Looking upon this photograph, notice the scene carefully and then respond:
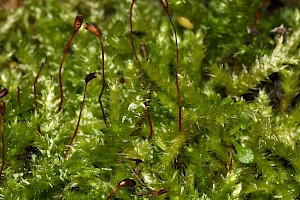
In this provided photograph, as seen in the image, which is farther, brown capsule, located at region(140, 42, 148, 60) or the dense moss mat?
brown capsule, located at region(140, 42, 148, 60)

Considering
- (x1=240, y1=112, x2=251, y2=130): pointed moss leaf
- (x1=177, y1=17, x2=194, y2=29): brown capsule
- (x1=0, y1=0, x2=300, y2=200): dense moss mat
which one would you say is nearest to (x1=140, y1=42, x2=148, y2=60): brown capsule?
(x1=0, y1=0, x2=300, y2=200): dense moss mat

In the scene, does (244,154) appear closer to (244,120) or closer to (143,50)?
(244,120)

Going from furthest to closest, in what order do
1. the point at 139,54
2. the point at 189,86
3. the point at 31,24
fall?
1. the point at 31,24
2. the point at 139,54
3. the point at 189,86

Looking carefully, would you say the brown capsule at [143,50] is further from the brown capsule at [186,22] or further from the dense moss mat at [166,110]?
the brown capsule at [186,22]

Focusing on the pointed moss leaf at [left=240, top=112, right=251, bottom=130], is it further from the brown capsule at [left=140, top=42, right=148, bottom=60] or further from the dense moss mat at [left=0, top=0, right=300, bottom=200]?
the brown capsule at [left=140, top=42, right=148, bottom=60]

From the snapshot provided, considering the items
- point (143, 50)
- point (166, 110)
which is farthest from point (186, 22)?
point (166, 110)

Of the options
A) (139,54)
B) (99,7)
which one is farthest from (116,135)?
(99,7)

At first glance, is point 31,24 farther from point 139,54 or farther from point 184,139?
point 184,139
